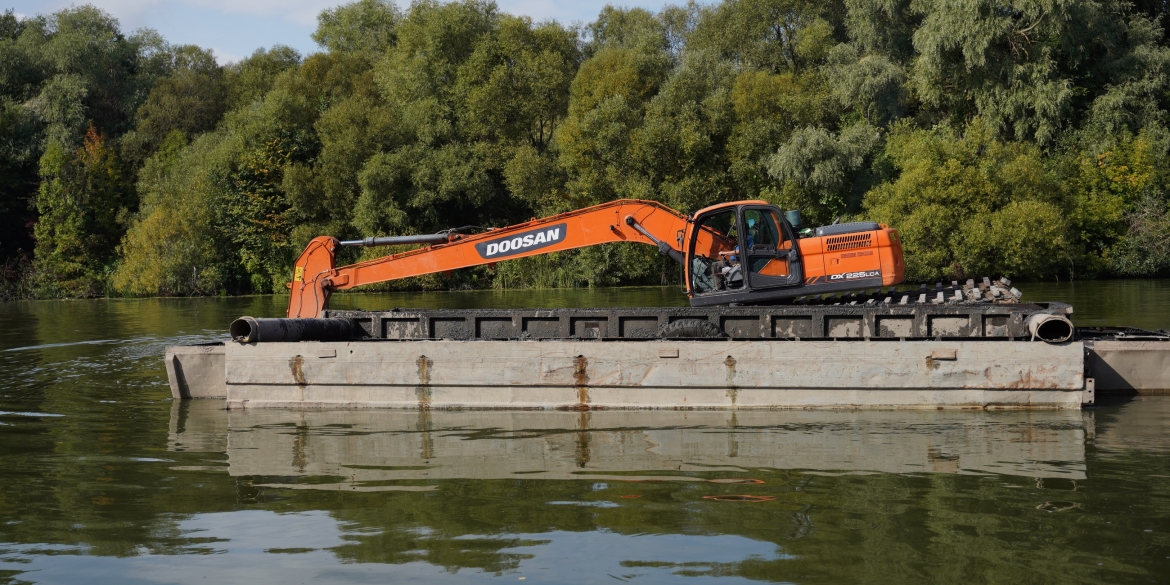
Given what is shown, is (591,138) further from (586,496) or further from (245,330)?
(586,496)

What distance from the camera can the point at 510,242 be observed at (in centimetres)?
1553

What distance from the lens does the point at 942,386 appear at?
1266 centimetres

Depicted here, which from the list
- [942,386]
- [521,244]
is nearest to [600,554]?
[942,386]

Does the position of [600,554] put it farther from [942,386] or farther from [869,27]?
[869,27]

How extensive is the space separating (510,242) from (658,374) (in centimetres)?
357

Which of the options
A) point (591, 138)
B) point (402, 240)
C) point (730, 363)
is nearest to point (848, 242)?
point (730, 363)

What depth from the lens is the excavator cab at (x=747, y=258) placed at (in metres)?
14.4

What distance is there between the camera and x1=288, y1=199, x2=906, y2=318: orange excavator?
47.1 feet

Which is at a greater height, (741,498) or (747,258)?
(747,258)

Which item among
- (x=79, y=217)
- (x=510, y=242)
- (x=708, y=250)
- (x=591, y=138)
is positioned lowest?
(x=708, y=250)

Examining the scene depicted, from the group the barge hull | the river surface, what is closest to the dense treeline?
the barge hull

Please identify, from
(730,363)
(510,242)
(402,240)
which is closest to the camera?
(730,363)

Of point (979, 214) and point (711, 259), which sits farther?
point (979, 214)

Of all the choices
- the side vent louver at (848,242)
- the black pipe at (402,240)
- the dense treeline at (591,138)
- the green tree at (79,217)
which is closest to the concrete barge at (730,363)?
the side vent louver at (848,242)
